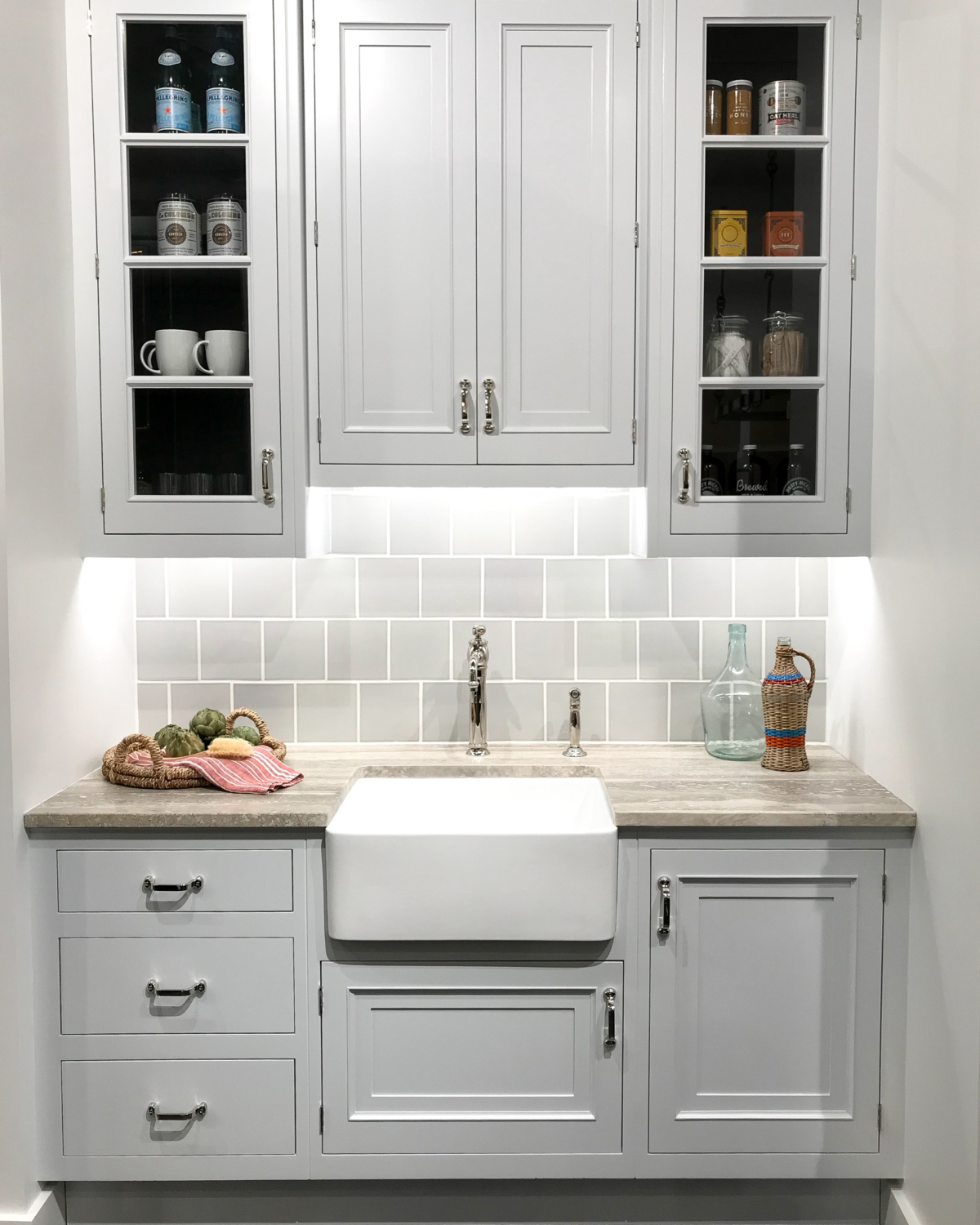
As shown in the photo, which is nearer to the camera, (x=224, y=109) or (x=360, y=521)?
(x=224, y=109)

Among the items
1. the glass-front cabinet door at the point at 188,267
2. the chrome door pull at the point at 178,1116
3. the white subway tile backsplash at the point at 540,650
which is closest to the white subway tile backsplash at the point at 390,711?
the white subway tile backsplash at the point at 540,650

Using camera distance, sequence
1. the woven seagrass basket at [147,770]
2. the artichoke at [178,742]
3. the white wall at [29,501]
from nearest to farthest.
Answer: the white wall at [29,501] < the woven seagrass basket at [147,770] < the artichoke at [178,742]

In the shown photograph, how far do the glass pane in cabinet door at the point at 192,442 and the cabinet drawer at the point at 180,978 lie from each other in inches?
35.9

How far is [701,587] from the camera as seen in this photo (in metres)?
2.42

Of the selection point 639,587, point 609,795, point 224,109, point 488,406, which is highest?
point 224,109

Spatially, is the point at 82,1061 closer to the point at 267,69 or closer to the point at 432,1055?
the point at 432,1055

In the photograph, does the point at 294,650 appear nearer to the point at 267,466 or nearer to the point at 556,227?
the point at 267,466

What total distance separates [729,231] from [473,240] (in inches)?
20.9

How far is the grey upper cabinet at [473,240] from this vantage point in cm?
205

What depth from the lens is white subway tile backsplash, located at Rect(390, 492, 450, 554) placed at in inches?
95.0

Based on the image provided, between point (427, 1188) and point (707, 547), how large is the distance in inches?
56.3

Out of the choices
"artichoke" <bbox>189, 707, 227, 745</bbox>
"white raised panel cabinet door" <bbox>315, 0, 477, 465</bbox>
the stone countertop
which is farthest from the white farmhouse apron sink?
"white raised panel cabinet door" <bbox>315, 0, 477, 465</bbox>

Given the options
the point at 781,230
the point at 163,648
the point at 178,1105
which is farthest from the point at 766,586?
the point at 178,1105

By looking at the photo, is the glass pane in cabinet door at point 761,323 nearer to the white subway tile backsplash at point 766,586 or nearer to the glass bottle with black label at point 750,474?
the glass bottle with black label at point 750,474
